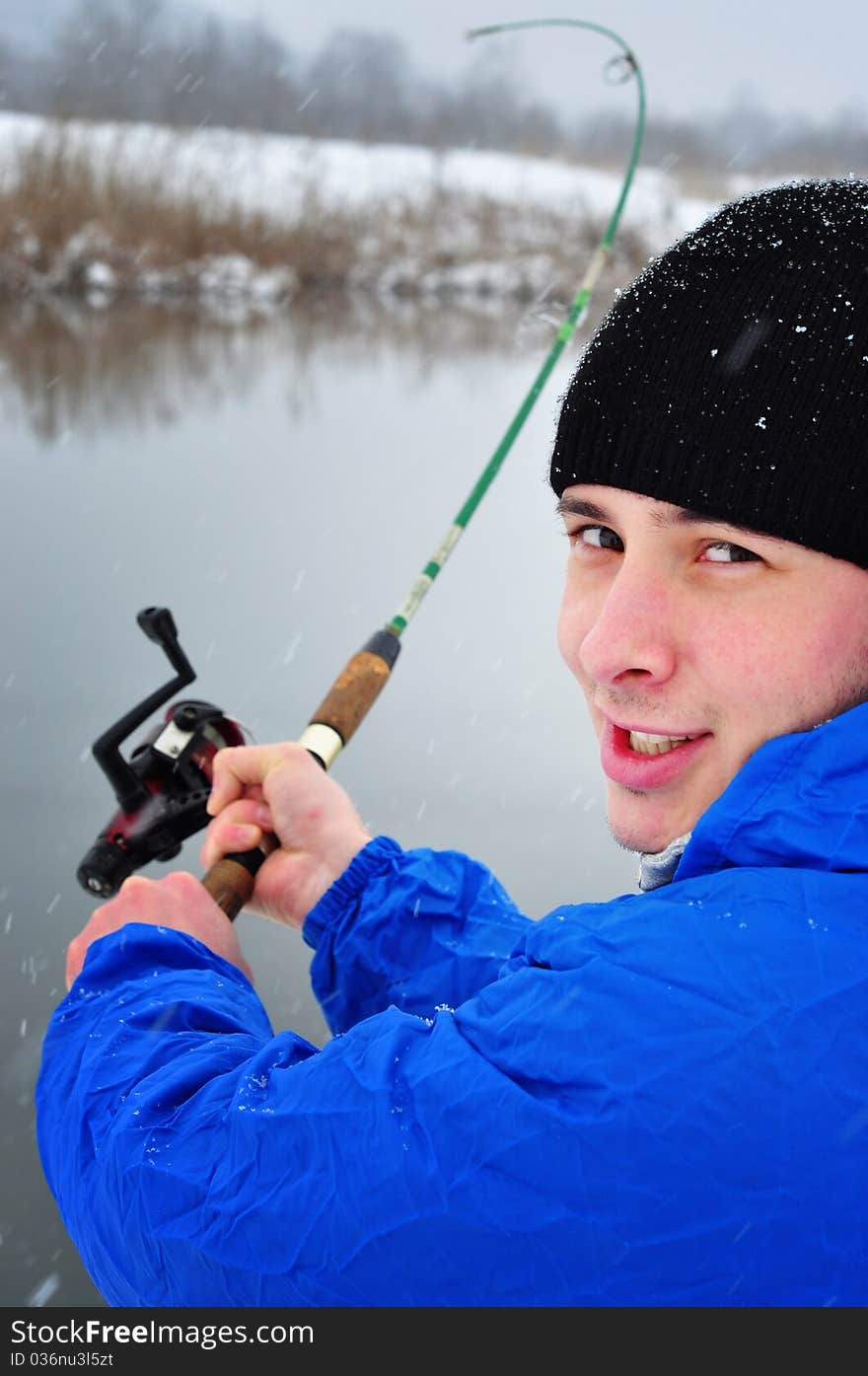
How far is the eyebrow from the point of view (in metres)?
0.97

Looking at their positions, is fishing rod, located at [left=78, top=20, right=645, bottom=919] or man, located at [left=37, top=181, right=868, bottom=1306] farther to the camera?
fishing rod, located at [left=78, top=20, right=645, bottom=919]

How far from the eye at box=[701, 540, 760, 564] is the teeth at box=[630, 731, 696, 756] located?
5.2 inches

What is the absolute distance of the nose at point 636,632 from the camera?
956mm

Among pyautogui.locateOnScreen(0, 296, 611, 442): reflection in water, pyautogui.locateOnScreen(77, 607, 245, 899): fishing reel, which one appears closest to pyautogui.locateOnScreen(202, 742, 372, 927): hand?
pyautogui.locateOnScreen(77, 607, 245, 899): fishing reel

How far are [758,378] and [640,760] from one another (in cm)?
29

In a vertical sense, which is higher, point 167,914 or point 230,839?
point 230,839

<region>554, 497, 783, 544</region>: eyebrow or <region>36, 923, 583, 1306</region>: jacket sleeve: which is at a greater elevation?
<region>554, 497, 783, 544</region>: eyebrow

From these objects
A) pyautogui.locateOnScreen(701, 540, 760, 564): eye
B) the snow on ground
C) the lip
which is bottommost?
the lip

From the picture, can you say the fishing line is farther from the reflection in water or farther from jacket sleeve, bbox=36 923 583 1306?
the reflection in water

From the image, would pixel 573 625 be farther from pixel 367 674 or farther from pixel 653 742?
pixel 367 674

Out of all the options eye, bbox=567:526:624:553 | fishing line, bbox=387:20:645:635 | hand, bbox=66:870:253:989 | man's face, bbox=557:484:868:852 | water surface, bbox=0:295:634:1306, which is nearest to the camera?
man's face, bbox=557:484:868:852

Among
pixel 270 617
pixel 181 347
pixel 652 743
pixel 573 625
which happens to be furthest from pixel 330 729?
pixel 181 347

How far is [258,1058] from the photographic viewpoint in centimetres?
95

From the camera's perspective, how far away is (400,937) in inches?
58.7
